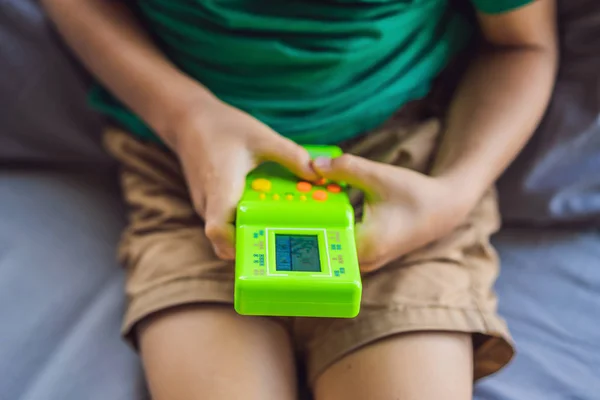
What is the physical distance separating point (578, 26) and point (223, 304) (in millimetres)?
407

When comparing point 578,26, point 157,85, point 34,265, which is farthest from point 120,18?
point 578,26

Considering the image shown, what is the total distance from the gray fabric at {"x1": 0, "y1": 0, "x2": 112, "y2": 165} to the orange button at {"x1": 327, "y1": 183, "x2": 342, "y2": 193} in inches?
13.0

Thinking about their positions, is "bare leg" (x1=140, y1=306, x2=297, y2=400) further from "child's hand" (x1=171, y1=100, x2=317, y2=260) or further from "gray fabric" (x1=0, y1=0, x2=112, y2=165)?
"gray fabric" (x1=0, y1=0, x2=112, y2=165)

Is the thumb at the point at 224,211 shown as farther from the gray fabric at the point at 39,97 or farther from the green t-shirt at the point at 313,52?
the gray fabric at the point at 39,97

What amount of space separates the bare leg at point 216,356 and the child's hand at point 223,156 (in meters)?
0.06

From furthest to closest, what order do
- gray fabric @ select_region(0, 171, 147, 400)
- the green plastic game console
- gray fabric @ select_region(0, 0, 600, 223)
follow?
gray fabric @ select_region(0, 0, 600, 223) < gray fabric @ select_region(0, 171, 147, 400) < the green plastic game console

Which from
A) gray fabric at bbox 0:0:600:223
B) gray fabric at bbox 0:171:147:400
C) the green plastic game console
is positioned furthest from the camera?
gray fabric at bbox 0:0:600:223

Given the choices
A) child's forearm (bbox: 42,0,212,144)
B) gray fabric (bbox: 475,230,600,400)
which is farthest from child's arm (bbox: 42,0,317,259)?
gray fabric (bbox: 475,230,600,400)

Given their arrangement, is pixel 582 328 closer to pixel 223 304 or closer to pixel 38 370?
pixel 223 304

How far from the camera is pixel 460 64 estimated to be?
67 centimetres

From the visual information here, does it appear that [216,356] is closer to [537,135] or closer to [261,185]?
[261,185]

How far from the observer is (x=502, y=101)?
1.94 ft

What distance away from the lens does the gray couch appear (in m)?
0.56

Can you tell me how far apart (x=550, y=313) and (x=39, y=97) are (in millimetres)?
535
